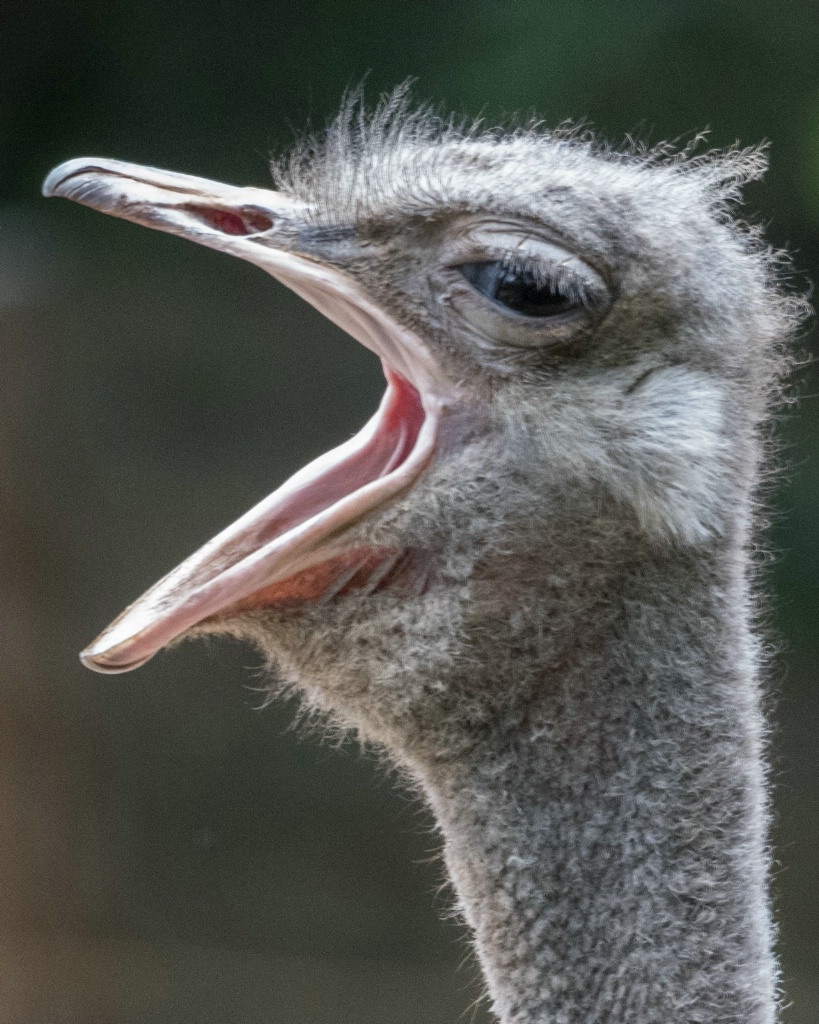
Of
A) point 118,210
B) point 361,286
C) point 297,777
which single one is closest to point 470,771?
point 361,286

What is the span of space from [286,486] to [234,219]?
0.23 m

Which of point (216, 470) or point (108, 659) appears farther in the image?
point (216, 470)

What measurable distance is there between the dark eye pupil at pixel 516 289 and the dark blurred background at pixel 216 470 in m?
0.59

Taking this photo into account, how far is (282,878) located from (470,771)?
1.42m

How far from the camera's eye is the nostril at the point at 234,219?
3.38 ft

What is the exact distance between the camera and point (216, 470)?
2.15 metres

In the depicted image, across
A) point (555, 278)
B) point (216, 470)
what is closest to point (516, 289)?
point (555, 278)

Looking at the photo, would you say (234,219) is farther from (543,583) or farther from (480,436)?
(543,583)

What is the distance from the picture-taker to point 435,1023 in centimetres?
221

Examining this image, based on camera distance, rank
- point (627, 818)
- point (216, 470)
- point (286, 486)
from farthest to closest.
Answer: point (216, 470) < point (286, 486) < point (627, 818)

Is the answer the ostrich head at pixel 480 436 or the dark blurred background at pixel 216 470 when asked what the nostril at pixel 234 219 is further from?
the dark blurred background at pixel 216 470

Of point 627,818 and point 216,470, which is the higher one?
point 216,470

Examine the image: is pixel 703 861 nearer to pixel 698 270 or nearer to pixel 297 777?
pixel 698 270

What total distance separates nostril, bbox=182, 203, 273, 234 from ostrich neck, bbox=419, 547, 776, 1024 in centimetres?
39
